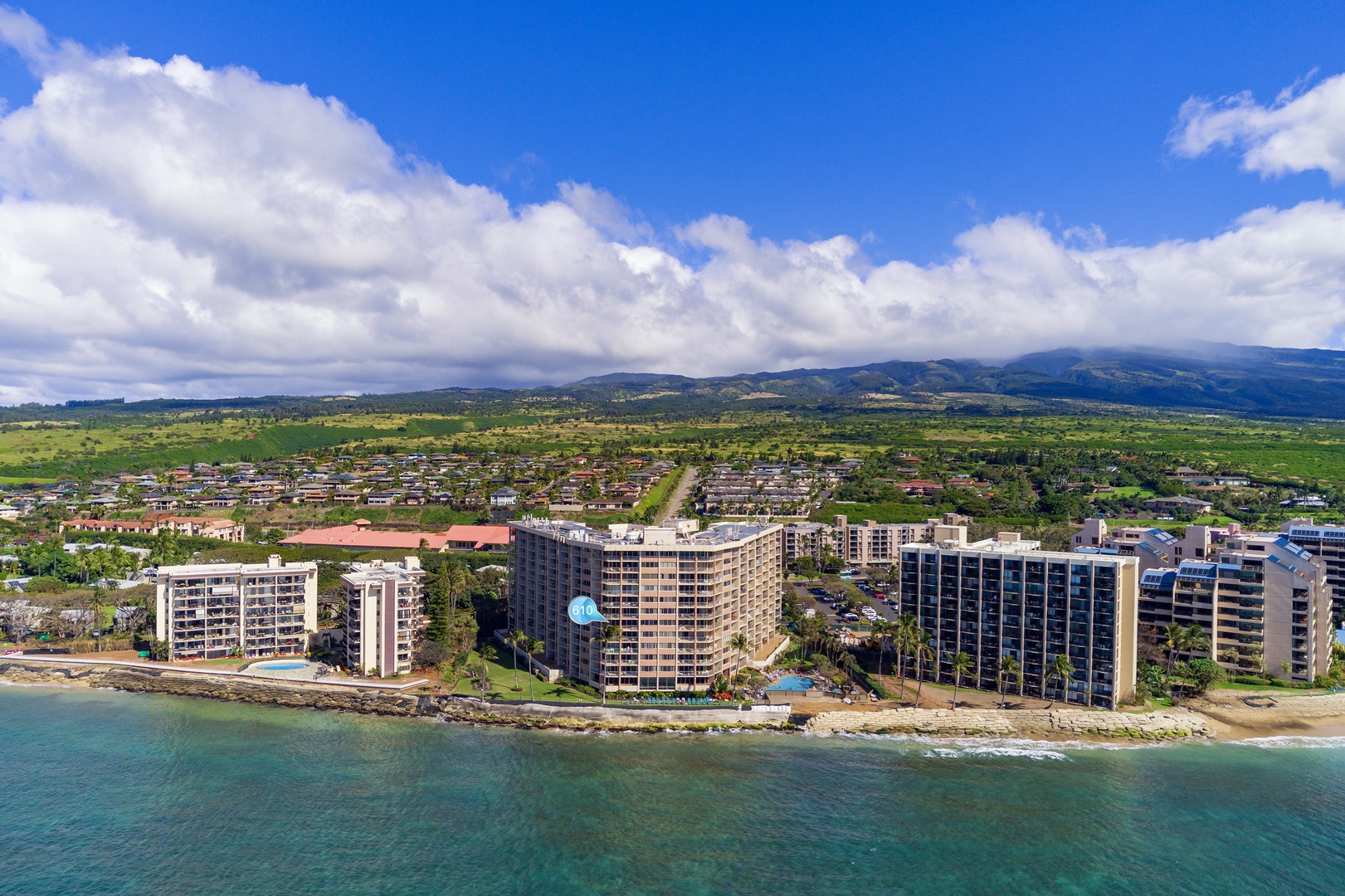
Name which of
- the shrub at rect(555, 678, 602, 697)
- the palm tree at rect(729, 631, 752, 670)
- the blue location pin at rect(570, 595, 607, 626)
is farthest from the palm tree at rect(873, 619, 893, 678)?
the shrub at rect(555, 678, 602, 697)

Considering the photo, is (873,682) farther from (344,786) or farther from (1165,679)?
(344,786)

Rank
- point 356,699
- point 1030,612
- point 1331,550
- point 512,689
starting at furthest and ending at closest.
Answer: point 1331,550
point 512,689
point 356,699
point 1030,612

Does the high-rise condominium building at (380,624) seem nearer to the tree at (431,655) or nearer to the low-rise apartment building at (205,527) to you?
the tree at (431,655)

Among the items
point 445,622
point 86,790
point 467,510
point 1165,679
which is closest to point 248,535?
point 467,510

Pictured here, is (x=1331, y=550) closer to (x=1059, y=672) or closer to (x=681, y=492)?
(x=1059, y=672)

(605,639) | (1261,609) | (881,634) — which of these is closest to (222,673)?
(605,639)
